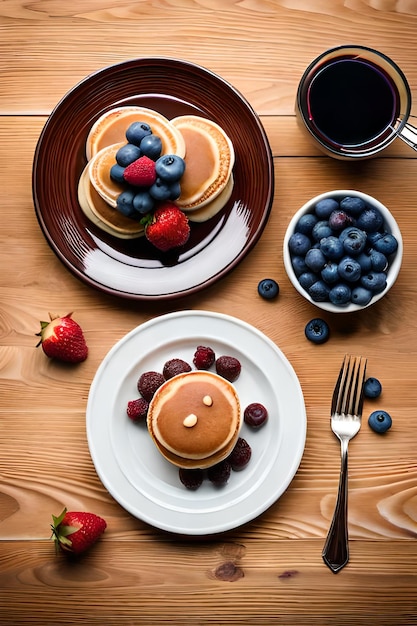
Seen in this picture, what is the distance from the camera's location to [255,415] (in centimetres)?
171

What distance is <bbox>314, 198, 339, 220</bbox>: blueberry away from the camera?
5.49 feet

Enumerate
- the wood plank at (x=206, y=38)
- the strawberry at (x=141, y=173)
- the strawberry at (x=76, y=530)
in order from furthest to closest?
the wood plank at (x=206, y=38) → the strawberry at (x=76, y=530) → the strawberry at (x=141, y=173)

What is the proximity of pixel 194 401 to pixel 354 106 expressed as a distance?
865mm

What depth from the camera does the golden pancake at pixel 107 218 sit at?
1.70 m

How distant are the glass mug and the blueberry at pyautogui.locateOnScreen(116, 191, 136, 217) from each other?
19.4 inches

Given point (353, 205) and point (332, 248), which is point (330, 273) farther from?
point (353, 205)

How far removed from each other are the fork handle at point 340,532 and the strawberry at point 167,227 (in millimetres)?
717

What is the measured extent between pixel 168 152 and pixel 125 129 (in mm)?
147

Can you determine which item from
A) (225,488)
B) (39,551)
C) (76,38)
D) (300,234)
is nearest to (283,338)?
(300,234)

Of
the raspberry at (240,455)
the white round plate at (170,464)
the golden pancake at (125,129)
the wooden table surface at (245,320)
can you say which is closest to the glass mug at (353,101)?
the wooden table surface at (245,320)

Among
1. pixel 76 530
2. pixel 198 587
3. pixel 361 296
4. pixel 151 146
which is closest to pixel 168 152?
pixel 151 146

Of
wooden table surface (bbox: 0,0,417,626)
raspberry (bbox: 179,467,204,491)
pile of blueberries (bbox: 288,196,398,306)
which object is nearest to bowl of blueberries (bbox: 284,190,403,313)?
pile of blueberries (bbox: 288,196,398,306)

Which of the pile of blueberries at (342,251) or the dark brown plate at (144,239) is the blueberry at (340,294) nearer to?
the pile of blueberries at (342,251)

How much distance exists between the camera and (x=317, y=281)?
1.67 metres
